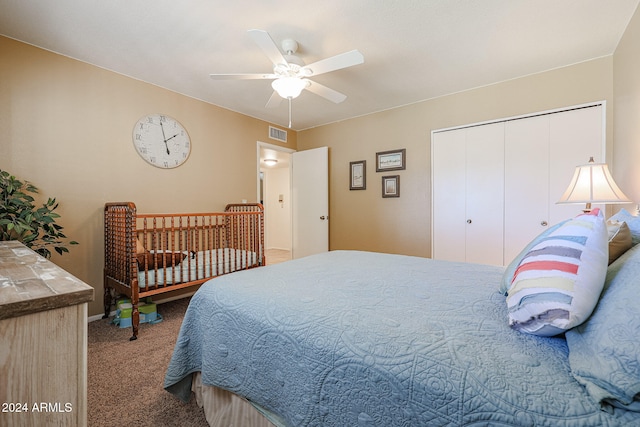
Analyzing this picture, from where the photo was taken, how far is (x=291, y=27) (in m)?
1.98

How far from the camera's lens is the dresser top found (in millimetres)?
587

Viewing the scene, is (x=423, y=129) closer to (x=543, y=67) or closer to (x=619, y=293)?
(x=543, y=67)

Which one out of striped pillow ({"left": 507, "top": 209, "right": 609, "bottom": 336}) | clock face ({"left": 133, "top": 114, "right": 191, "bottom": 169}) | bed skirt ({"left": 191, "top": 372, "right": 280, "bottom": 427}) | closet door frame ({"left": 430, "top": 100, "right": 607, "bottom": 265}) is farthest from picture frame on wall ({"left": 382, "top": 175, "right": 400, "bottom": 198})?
bed skirt ({"left": 191, "top": 372, "right": 280, "bottom": 427})

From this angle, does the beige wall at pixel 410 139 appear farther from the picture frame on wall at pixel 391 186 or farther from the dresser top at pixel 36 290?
the dresser top at pixel 36 290

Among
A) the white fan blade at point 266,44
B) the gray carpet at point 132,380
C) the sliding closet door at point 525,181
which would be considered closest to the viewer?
the gray carpet at point 132,380

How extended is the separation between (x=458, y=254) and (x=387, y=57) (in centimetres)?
230

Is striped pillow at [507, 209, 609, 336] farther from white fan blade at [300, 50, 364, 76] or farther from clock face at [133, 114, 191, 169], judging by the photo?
clock face at [133, 114, 191, 169]

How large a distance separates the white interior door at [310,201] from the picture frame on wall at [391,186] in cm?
91

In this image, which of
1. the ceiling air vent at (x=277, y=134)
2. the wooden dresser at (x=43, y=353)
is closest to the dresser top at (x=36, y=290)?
the wooden dresser at (x=43, y=353)

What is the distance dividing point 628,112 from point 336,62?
220 centimetres

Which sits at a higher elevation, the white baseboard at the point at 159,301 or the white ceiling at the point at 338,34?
the white ceiling at the point at 338,34

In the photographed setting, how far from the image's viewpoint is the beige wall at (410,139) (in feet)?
8.61

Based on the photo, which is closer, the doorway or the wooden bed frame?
the wooden bed frame

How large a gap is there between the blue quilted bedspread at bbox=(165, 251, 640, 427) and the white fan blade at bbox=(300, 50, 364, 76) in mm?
1417
